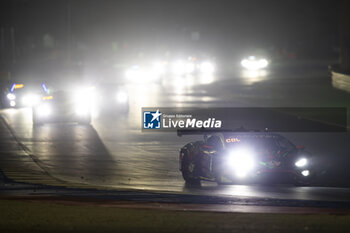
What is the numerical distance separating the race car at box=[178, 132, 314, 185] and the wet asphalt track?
0.62ft

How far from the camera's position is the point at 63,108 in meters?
25.2

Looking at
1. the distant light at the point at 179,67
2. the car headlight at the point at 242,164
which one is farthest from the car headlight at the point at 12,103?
the distant light at the point at 179,67

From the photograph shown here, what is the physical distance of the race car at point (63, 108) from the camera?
25.0 metres

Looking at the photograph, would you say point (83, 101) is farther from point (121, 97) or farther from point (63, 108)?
point (121, 97)

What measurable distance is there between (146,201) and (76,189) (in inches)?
71.7

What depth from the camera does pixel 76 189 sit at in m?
12.7

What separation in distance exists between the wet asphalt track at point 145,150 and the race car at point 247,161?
0.19 m

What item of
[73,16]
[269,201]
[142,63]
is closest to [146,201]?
[269,201]

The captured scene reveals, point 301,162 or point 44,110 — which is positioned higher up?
point 44,110

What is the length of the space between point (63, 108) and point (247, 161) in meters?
12.7

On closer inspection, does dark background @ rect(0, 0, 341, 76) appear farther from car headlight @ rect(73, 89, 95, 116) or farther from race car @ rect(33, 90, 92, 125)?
car headlight @ rect(73, 89, 95, 116)

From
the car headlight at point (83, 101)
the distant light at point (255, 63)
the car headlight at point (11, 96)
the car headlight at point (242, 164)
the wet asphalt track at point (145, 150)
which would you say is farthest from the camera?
the distant light at point (255, 63)

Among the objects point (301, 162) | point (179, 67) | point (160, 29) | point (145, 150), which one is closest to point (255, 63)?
point (179, 67)

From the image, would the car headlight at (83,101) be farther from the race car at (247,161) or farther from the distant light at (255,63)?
the distant light at (255,63)
